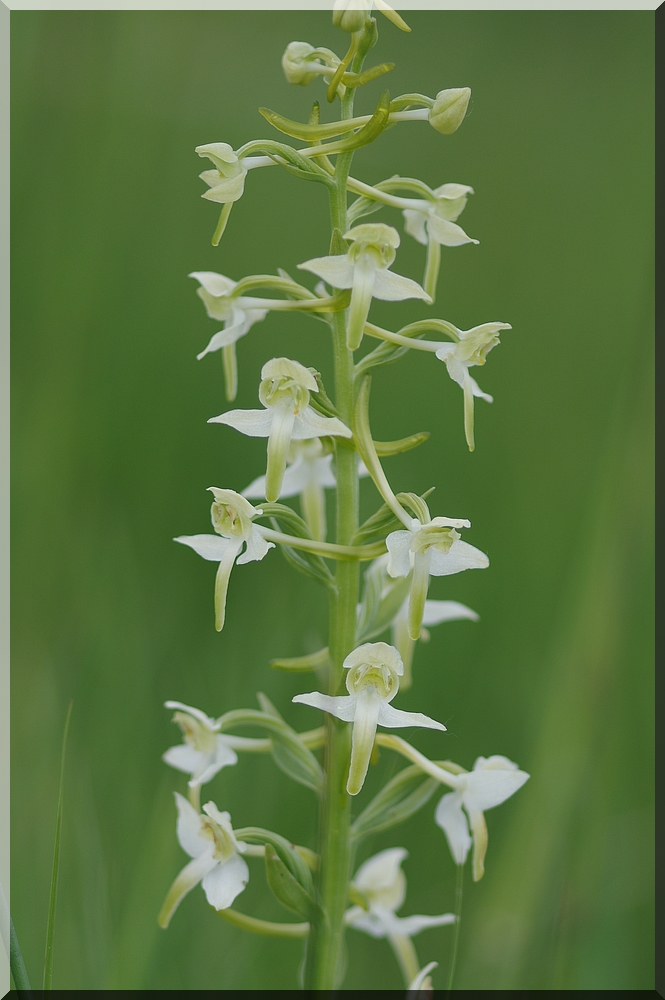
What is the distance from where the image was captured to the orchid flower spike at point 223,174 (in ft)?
4.21

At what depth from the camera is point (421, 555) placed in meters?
1.24

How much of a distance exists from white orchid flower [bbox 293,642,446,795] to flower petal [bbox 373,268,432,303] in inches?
20.3

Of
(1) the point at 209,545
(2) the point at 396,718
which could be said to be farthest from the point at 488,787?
(1) the point at 209,545

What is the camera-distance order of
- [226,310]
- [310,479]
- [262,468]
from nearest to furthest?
1. [226,310]
2. [310,479]
3. [262,468]

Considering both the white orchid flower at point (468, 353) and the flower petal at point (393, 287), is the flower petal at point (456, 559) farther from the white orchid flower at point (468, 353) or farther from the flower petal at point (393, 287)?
the flower petal at point (393, 287)

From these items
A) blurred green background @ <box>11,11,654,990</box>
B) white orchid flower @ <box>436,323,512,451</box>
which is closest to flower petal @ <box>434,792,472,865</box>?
blurred green background @ <box>11,11,654,990</box>

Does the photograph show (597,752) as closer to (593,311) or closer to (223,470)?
(223,470)

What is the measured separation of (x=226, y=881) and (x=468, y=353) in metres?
0.92

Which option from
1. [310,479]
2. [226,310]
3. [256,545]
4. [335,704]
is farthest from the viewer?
[310,479]

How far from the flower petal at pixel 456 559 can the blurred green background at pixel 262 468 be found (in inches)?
19.5

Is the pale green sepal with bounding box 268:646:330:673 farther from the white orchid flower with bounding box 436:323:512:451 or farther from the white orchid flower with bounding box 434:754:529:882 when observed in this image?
the white orchid flower with bounding box 436:323:512:451

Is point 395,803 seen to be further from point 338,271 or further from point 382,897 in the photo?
point 338,271

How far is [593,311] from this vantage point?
338 centimetres

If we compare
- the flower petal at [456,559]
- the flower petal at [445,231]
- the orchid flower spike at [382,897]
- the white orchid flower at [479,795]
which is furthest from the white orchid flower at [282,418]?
the orchid flower spike at [382,897]
